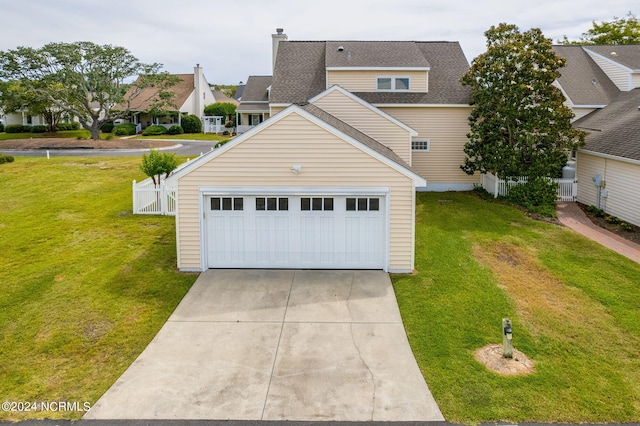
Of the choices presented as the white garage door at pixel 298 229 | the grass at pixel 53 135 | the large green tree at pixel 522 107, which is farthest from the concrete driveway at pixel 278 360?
the grass at pixel 53 135

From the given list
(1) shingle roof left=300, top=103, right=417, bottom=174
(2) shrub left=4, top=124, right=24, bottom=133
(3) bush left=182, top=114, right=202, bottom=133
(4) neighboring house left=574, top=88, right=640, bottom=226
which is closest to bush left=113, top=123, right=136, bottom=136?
(3) bush left=182, top=114, right=202, bottom=133

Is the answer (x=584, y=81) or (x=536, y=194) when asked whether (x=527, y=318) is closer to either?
(x=536, y=194)

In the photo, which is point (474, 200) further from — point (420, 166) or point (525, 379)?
point (525, 379)

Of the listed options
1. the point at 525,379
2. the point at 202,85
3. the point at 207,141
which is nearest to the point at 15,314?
the point at 525,379

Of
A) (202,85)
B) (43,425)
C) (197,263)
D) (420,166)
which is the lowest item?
(43,425)

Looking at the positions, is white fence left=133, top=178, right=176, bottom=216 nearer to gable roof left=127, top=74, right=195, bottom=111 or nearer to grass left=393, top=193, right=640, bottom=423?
grass left=393, top=193, right=640, bottom=423

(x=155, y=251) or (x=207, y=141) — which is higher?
(x=207, y=141)
